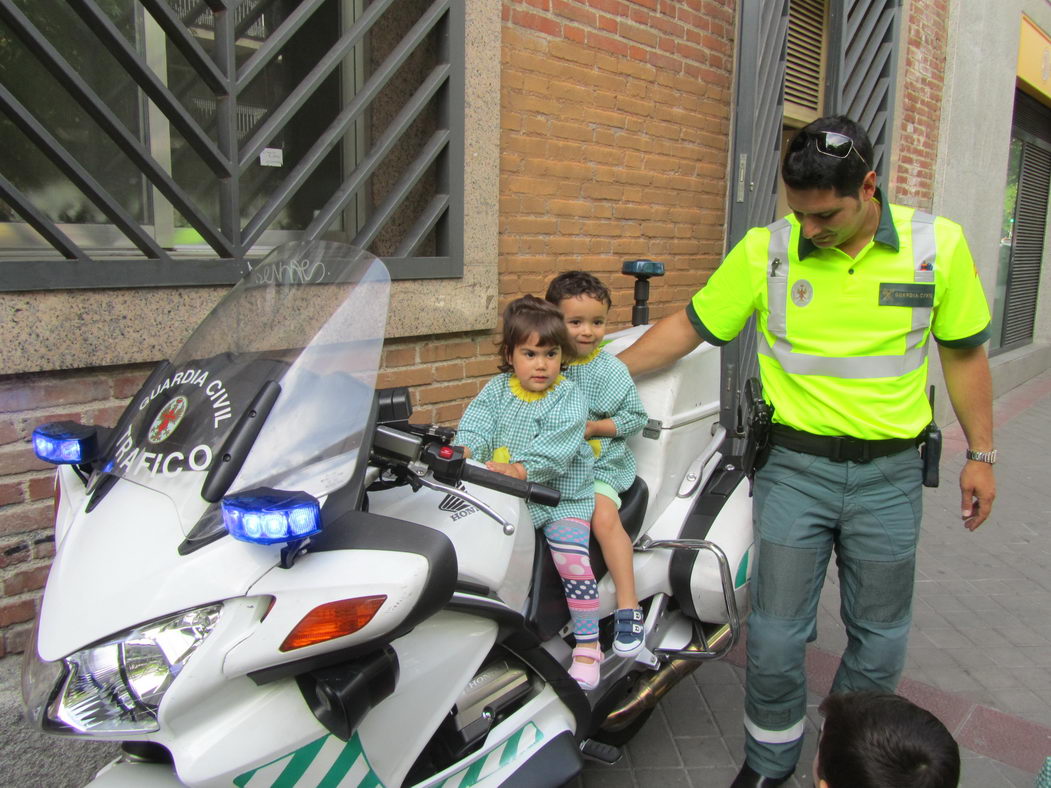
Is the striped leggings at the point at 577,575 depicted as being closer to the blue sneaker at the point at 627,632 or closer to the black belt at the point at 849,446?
the blue sneaker at the point at 627,632

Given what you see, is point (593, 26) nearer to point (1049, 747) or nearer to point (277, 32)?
point (277, 32)

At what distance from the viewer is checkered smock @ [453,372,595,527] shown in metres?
2.41

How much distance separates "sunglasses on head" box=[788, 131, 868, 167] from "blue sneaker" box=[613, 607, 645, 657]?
4.54 ft

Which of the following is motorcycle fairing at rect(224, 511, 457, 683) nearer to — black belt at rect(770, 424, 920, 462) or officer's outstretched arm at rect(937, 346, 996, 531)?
black belt at rect(770, 424, 920, 462)

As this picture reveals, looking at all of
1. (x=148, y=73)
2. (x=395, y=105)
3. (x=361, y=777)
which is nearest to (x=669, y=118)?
(x=395, y=105)

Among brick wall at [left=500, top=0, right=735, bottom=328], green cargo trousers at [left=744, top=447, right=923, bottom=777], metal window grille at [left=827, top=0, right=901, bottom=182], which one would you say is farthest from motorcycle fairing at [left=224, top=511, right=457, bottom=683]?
metal window grille at [left=827, top=0, right=901, bottom=182]

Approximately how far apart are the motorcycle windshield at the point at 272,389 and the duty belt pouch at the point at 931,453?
1697 millimetres

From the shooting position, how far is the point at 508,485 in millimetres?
1742

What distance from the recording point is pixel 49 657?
1.44 metres

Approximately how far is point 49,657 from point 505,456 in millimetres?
1303

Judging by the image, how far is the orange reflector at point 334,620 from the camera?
4.77 feet

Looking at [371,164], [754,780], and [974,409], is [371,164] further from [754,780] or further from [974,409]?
[754,780]

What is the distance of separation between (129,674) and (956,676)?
3.31 metres

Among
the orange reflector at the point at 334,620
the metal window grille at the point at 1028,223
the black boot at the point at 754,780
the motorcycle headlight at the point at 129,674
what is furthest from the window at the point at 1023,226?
the motorcycle headlight at the point at 129,674
